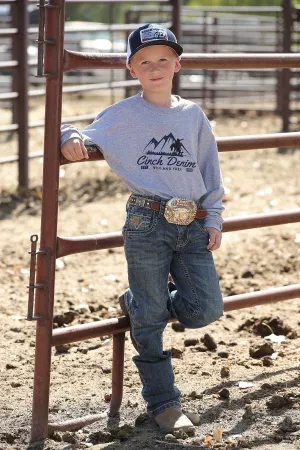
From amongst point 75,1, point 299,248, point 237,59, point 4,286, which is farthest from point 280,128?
point 237,59

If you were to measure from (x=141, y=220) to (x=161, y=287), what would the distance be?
9.9 inches

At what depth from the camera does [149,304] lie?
127 inches

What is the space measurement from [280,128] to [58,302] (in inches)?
261

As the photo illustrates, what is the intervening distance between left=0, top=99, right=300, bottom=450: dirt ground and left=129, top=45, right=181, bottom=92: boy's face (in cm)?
121

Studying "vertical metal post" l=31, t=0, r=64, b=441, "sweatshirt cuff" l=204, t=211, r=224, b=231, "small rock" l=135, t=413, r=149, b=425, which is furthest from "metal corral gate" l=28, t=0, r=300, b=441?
"sweatshirt cuff" l=204, t=211, r=224, b=231

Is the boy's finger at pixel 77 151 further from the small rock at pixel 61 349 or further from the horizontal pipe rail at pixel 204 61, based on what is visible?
the small rock at pixel 61 349

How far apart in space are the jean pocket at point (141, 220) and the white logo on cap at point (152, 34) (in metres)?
0.56

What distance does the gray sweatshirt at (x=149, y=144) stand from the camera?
10.3 ft

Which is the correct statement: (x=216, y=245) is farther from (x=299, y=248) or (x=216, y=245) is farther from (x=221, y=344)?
(x=299, y=248)

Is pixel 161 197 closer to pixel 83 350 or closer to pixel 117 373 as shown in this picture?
pixel 117 373

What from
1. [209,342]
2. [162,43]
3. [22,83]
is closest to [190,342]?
[209,342]

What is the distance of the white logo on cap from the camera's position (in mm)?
3092

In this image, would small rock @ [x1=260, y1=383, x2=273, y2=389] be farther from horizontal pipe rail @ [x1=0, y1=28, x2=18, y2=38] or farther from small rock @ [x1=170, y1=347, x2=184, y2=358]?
horizontal pipe rail @ [x1=0, y1=28, x2=18, y2=38]

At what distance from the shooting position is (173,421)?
129 inches
